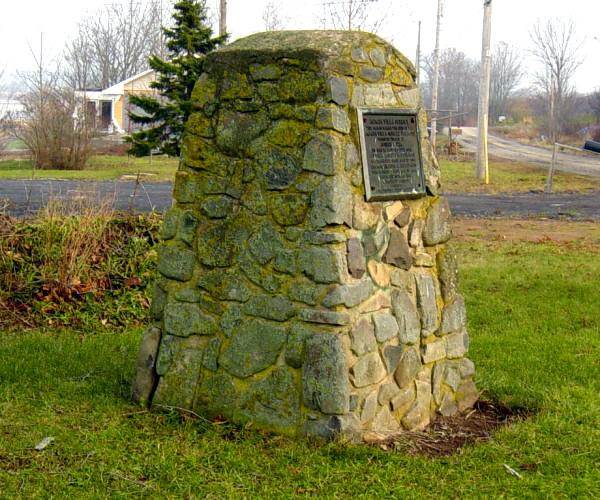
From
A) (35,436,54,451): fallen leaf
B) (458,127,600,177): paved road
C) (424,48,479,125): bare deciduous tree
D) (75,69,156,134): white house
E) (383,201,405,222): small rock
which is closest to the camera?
(35,436,54,451): fallen leaf

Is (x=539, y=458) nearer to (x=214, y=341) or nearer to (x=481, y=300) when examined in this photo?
(x=214, y=341)

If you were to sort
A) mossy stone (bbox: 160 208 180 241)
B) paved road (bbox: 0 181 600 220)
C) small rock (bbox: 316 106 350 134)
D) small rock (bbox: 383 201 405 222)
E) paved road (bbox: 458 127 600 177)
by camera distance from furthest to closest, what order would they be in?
paved road (bbox: 458 127 600 177) < paved road (bbox: 0 181 600 220) < mossy stone (bbox: 160 208 180 241) < small rock (bbox: 383 201 405 222) < small rock (bbox: 316 106 350 134)

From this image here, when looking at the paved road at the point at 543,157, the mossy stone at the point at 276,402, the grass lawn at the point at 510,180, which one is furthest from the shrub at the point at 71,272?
the paved road at the point at 543,157

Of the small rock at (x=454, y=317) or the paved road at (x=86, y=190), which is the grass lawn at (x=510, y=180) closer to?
the paved road at (x=86, y=190)

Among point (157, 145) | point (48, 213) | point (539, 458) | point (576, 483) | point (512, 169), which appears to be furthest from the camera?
point (512, 169)

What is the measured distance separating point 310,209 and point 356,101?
67 cm

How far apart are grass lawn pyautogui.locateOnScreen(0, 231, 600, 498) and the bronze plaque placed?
1469 mm

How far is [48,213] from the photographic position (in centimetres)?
840

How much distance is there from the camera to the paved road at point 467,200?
596 inches

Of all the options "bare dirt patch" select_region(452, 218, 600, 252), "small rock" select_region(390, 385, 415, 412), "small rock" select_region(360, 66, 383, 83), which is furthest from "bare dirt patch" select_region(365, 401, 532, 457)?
"bare dirt patch" select_region(452, 218, 600, 252)

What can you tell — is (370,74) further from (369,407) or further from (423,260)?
(369,407)

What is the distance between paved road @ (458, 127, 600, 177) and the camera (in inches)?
1188

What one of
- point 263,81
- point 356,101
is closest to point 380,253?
point 356,101

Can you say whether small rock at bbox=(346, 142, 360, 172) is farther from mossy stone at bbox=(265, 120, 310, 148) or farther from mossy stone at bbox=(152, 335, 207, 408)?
mossy stone at bbox=(152, 335, 207, 408)
